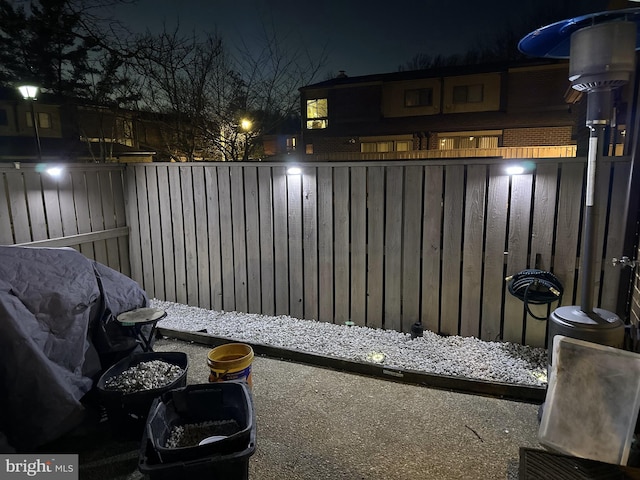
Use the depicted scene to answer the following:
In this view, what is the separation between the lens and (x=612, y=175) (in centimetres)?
320

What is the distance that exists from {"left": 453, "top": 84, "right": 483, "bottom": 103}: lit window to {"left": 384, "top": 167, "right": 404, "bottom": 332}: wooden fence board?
12642 millimetres

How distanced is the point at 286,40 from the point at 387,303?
6.58 metres

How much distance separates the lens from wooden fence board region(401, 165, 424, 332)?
3.85 m

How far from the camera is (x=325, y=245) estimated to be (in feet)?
14.0

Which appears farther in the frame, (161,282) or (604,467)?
(161,282)

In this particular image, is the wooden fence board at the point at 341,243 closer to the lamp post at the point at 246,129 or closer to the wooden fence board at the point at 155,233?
the wooden fence board at the point at 155,233

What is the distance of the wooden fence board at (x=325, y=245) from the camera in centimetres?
418

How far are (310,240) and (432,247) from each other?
126cm

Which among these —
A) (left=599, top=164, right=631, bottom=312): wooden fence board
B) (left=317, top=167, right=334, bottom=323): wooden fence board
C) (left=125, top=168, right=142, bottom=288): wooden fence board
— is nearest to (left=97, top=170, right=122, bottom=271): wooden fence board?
(left=125, top=168, right=142, bottom=288): wooden fence board

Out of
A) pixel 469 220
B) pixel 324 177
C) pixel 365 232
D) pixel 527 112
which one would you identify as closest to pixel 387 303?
pixel 365 232

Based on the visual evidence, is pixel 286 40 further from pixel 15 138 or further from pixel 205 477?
pixel 15 138

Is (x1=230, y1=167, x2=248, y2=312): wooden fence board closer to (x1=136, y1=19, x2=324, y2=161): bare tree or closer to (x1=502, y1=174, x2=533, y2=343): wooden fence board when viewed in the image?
(x1=502, y1=174, x2=533, y2=343): wooden fence board

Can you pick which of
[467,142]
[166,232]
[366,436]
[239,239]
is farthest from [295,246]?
[467,142]

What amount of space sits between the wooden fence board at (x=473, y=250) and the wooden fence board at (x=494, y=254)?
0.16 feet
